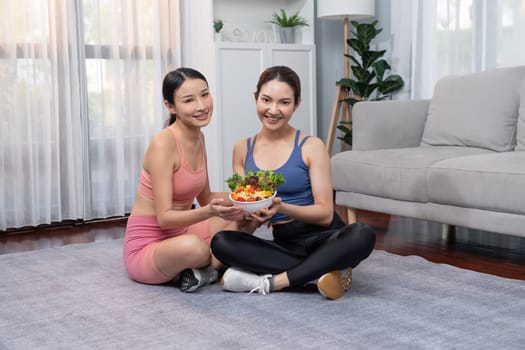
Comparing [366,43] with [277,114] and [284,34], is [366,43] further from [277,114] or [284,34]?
[277,114]

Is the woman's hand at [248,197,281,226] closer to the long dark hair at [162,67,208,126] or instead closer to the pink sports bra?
the pink sports bra

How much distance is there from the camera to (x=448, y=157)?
306 cm

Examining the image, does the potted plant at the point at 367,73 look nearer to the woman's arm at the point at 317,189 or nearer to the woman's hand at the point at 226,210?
the woman's arm at the point at 317,189

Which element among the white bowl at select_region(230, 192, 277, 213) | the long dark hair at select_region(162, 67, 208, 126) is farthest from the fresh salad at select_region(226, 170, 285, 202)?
the long dark hair at select_region(162, 67, 208, 126)

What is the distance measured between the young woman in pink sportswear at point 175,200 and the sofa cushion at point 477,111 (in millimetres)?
1529

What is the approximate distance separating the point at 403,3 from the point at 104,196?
7.95 feet

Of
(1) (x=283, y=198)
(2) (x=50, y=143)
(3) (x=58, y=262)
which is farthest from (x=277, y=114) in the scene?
(2) (x=50, y=143)

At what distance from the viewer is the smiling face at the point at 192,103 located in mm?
2342

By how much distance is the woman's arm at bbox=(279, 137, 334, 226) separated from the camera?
224cm

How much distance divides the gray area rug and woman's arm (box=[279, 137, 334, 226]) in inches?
10.4

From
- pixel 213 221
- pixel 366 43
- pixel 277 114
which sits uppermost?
pixel 366 43

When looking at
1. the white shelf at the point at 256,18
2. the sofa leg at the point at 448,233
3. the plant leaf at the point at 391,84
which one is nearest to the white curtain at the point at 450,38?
the plant leaf at the point at 391,84

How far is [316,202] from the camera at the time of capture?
2305 millimetres

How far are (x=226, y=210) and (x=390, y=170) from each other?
1.25 m
